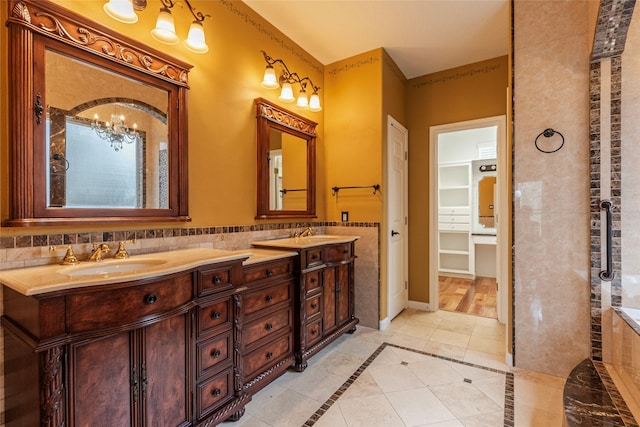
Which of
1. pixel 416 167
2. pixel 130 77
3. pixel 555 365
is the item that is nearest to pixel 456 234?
pixel 416 167

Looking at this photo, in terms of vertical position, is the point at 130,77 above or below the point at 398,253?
above

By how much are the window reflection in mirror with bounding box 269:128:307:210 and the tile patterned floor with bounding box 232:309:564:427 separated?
137 centimetres

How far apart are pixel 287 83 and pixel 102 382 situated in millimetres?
2363

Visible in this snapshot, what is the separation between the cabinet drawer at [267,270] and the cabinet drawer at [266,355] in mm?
457

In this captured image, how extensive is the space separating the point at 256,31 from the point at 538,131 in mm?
2358

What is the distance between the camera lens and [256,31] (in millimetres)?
2486

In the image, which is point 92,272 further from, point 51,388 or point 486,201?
point 486,201

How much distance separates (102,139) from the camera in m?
1.53

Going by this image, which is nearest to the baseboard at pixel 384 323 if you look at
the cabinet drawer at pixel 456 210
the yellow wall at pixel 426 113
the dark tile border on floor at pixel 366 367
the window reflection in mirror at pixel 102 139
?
the dark tile border on floor at pixel 366 367

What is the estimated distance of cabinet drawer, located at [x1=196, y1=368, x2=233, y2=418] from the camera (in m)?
1.48

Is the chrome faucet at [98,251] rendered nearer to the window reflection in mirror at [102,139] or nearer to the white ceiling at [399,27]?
the window reflection in mirror at [102,139]

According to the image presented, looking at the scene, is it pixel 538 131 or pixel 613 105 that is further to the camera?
pixel 538 131

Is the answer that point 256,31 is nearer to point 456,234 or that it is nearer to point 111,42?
point 111,42

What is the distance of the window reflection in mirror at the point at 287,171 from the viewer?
2.62m
